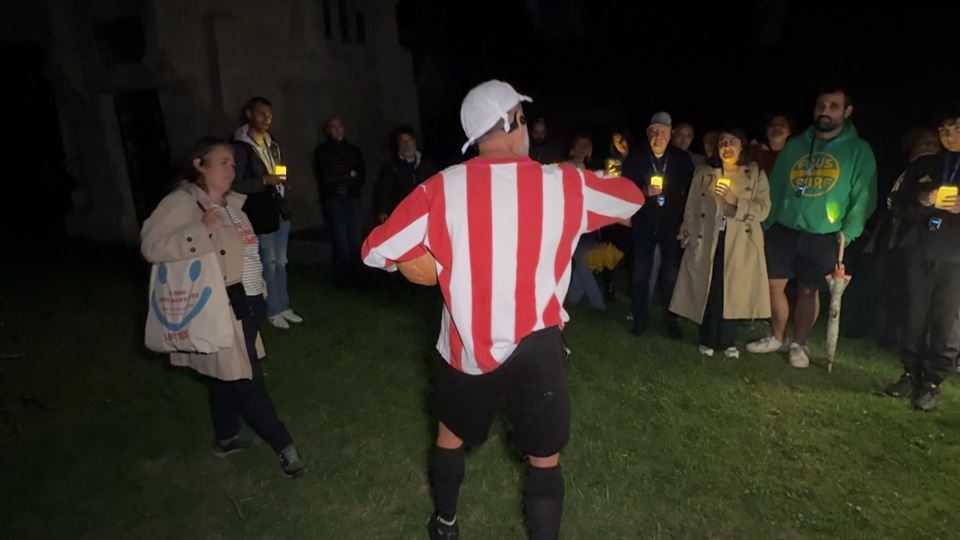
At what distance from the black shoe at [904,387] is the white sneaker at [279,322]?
5405 millimetres

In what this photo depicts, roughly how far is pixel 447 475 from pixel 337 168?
4980 mm

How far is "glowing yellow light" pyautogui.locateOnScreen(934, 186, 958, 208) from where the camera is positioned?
13.6 ft

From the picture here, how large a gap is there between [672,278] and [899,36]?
1147 centimetres

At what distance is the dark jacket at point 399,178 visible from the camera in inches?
287

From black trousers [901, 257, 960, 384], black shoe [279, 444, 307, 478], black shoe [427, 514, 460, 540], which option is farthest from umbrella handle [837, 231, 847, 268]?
black shoe [279, 444, 307, 478]

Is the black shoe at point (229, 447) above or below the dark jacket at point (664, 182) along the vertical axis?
below

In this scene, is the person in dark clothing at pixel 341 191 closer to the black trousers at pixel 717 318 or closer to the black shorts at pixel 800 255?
the black trousers at pixel 717 318

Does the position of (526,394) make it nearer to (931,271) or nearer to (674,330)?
(931,271)

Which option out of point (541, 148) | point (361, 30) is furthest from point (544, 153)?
point (361, 30)

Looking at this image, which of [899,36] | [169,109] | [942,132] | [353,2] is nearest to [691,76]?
[899,36]

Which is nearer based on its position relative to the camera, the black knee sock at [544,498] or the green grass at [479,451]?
the black knee sock at [544,498]

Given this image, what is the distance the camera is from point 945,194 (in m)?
4.16

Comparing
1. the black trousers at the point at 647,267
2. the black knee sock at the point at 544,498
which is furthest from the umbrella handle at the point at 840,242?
the black knee sock at the point at 544,498

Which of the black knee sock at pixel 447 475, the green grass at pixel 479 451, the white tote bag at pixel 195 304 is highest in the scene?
the white tote bag at pixel 195 304
